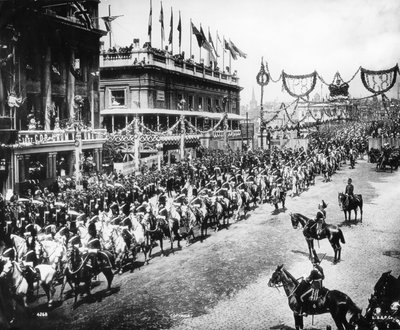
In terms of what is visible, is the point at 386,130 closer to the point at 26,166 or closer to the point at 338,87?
the point at 338,87

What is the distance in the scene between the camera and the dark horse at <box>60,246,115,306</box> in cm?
1092

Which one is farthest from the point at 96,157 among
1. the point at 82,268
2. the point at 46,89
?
the point at 82,268

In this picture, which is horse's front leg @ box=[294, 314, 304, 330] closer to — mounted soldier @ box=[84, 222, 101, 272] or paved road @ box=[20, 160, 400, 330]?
paved road @ box=[20, 160, 400, 330]

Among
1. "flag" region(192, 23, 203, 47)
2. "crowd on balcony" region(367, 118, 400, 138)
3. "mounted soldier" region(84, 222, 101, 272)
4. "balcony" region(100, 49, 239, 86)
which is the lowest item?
"mounted soldier" region(84, 222, 101, 272)

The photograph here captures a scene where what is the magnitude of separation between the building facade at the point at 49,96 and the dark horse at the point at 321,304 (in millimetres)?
15334

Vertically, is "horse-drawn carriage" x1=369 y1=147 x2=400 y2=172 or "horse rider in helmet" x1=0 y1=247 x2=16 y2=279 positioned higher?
"horse-drawn carriage" x1=369 y1=147 x2=400 y2=172

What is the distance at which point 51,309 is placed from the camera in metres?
10.6

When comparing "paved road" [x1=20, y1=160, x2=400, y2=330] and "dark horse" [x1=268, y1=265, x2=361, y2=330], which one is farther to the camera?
"paved road" [x1=20, y1=160, x2=400, y2=330]

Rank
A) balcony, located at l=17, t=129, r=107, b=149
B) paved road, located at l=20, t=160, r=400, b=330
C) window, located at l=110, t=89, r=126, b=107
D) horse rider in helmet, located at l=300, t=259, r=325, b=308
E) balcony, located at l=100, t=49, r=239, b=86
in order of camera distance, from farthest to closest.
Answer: window, located at l=110, t=89, r=126, b=107, balcony, located at l=100, t=49, r=239, b=86, balcony, located at l=17, t=129, r=107, b=149, paved road, located at l=20, t=160, r=400, b=330, horse rider in helmet, located at l=300, t=259, r=325, b=308

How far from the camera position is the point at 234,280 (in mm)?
11609

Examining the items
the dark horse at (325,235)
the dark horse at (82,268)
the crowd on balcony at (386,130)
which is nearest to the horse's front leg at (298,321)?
the dark horse at (325,235)

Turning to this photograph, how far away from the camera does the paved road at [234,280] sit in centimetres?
951

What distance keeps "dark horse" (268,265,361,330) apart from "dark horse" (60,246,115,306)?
4.87 m

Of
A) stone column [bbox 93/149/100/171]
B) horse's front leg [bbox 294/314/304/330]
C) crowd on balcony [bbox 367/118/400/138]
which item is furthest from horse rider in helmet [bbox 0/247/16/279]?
crowd on balcony [bbox 367/118/400/138]
